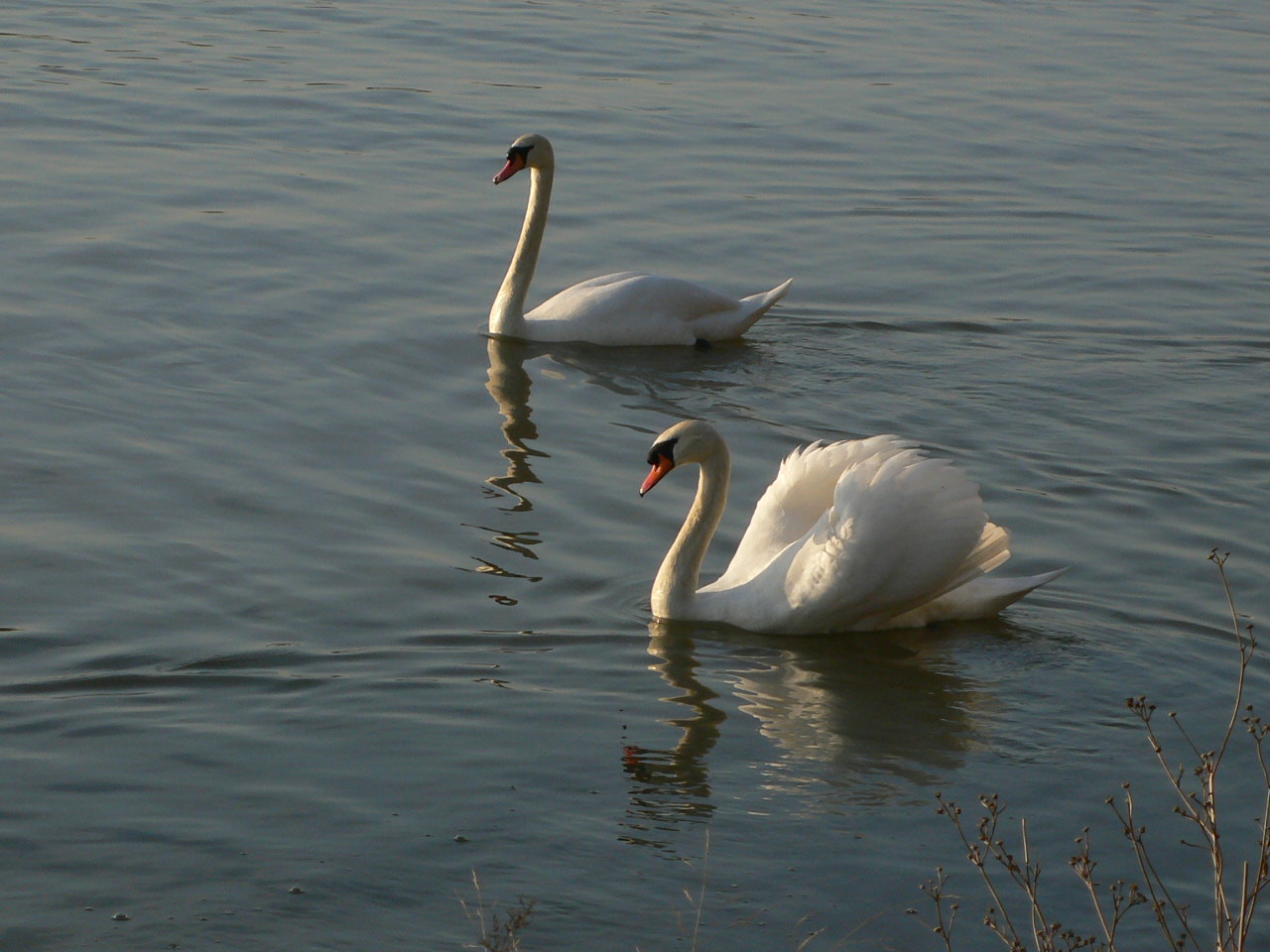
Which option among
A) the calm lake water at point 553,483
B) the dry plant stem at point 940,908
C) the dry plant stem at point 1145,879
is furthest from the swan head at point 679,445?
the dry plant stem at point 940,908

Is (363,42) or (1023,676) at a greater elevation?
(363,42)

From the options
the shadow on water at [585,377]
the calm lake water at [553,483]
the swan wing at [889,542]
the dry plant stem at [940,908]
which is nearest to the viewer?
the dry plant stem at [940,908]

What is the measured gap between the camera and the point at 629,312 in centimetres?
1181

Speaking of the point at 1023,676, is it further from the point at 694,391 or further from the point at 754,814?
the point at 694,391

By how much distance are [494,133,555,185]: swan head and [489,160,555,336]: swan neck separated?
0.03m

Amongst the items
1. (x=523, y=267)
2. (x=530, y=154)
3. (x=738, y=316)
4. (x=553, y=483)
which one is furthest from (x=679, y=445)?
(x=530, y=154)

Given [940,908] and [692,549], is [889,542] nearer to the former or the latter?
[692,549]

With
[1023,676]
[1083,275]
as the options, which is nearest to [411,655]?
[1023,676]

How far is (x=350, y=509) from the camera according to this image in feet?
28.7

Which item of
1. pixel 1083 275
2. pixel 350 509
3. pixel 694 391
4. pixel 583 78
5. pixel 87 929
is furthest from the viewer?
pixel 583 78

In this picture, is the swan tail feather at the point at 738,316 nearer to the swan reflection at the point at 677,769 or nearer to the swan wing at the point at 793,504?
the swan wing at the point at 793,504

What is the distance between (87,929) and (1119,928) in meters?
2.73

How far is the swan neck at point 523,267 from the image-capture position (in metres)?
12.0

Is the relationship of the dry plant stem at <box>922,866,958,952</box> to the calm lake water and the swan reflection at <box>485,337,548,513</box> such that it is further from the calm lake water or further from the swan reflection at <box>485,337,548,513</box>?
the swan reflection at <box>485,337,548,513</box>
